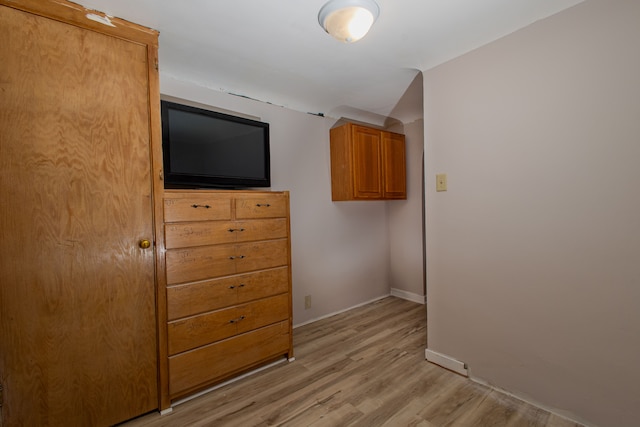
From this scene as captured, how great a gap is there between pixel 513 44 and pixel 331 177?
5.99ft

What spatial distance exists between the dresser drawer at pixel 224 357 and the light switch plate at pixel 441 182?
1.49 m

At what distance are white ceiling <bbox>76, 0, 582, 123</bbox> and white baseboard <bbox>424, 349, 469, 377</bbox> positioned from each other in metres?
2.08

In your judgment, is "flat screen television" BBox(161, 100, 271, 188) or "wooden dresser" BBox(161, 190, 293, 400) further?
"flat screen television" BBox(161, 100, 271, 188)

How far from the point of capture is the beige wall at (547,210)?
1405 mm

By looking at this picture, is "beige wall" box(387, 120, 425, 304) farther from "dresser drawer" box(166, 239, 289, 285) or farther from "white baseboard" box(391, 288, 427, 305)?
"dresser drawer" box(166, 239, 289, 285)

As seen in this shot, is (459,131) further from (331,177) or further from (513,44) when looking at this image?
(331,177)

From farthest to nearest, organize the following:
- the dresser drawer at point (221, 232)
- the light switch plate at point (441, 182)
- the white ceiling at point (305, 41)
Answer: the light switch plate at point (441, 182), the dresser drawer at point (221, 232), the white ceiling at point (305, 41)

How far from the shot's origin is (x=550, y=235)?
1.62 meters

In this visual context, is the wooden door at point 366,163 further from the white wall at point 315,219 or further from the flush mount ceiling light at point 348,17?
the flush mount ceiling light at point 348,17

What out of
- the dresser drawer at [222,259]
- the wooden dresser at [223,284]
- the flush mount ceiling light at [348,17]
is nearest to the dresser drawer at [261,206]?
the wooden dresser at [223,284]

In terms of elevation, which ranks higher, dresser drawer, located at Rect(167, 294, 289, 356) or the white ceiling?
the white ceiling

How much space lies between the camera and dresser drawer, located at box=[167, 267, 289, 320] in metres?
1.72

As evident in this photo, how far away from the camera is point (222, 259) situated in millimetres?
1889

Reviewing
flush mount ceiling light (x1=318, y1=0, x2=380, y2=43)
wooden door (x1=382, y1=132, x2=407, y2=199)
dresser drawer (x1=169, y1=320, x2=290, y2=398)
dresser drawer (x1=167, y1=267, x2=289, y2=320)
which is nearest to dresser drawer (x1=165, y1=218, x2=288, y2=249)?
dresser drawer (x1=167, y1=267, x2=289, y2=320)
